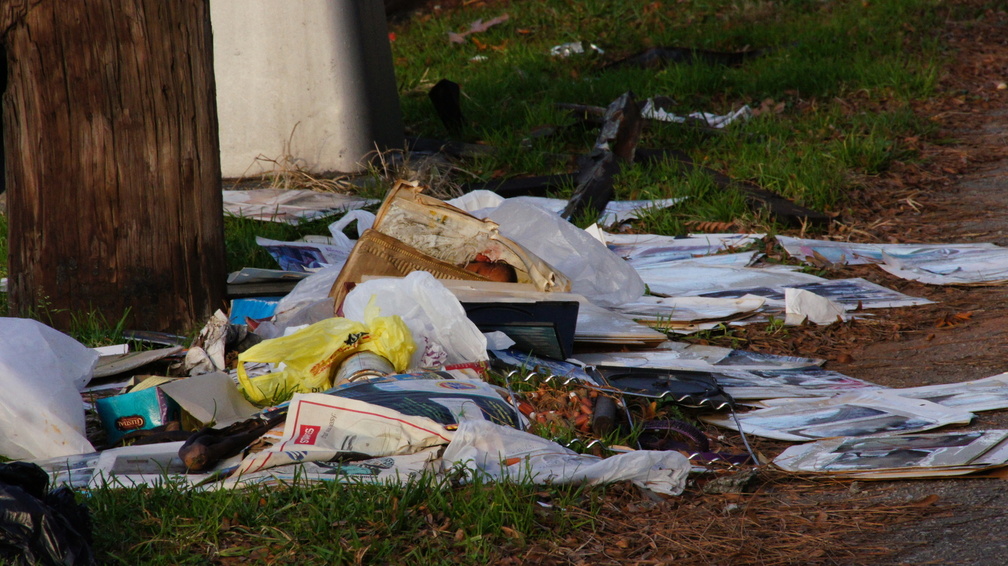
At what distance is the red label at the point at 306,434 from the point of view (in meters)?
2.27

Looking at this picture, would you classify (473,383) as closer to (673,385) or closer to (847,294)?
(673,385)

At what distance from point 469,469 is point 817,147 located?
4220mm

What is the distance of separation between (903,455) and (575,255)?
163cm

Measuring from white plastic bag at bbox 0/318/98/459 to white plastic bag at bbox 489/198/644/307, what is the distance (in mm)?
1794

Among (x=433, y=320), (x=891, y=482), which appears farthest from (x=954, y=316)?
(x=433, y=320)

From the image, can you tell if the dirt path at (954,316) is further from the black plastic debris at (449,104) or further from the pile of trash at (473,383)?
the black plastic debris at (449,104)

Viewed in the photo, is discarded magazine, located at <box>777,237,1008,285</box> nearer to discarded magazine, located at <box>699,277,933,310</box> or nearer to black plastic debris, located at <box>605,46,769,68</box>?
discarded magazine, located at <box>699,277,933,310</box>

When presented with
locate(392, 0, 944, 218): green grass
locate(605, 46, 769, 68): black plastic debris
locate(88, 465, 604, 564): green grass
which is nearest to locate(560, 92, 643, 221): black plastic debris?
locate(392, 0, 944, 218): green grass

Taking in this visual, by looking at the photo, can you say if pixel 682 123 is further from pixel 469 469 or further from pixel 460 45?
pixel 469 469

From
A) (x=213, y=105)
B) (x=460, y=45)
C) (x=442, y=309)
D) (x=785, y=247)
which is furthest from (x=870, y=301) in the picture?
(x=460, y=45)

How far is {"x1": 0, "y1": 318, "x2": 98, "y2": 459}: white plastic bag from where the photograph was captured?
2.36m

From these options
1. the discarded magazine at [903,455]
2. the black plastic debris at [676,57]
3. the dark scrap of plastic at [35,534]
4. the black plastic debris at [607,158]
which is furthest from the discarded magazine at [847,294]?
the black plastic debris at [676,57]

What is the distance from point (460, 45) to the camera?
888cm

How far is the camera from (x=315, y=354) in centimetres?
279
